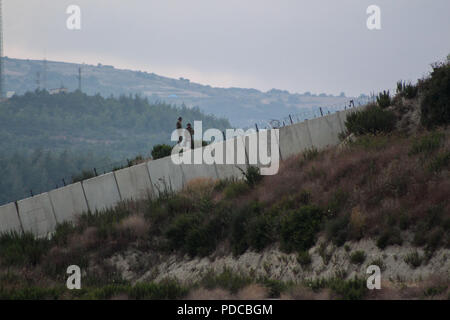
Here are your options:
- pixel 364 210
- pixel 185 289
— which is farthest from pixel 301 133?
pixel 185 289

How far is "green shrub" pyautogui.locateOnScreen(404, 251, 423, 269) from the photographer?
15.4 metres

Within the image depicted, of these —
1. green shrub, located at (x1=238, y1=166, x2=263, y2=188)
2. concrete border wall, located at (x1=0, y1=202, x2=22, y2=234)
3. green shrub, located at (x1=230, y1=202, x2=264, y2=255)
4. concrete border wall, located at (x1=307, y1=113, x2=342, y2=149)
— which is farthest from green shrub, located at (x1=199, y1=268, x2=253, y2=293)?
concrete border wall, located at (x1=0, y1=202, x2=22, y2=234)

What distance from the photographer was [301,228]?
18859 mm

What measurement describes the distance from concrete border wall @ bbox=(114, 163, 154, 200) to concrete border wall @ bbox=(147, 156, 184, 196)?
252 millimetres

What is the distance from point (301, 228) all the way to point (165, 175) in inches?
459

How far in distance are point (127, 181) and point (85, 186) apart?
74.2 inches

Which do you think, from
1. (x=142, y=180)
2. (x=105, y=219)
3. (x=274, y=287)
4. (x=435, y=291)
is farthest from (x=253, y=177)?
(x=435, y=291)

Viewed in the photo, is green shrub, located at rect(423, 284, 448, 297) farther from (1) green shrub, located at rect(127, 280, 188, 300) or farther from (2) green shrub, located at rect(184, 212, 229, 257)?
(2) green shrub, located at rect(184, 212, 229, 257)

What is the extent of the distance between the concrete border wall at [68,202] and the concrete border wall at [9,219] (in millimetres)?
1939

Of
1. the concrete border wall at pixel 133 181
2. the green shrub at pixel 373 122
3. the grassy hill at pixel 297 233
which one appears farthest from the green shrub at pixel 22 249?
the green shrub at pixel 373 122

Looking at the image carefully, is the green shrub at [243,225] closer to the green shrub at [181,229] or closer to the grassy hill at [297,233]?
A: the grassy hill at [297,233]
